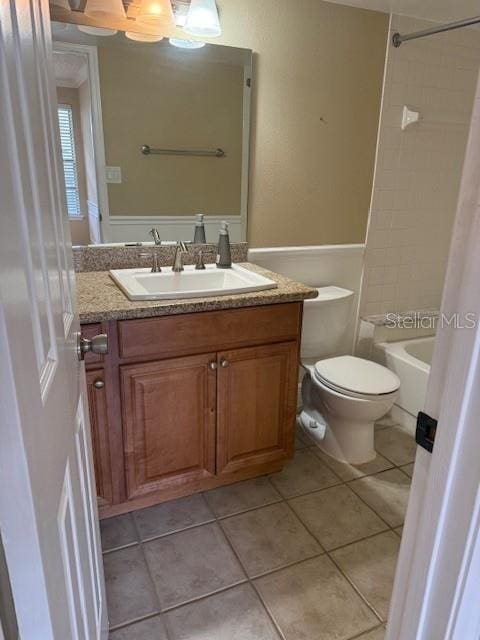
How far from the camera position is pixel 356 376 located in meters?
2.16

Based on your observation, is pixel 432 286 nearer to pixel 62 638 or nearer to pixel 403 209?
pixel 403 209

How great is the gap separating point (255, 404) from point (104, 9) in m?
1.62

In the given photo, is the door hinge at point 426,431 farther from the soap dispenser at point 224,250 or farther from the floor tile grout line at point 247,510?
the soap dispenser at point 224,250

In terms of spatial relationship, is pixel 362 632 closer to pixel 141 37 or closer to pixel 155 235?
pixel 155 235

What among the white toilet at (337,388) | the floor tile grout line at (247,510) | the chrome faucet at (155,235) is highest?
the chrome faucet at (155,235)

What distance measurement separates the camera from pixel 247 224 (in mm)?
2271

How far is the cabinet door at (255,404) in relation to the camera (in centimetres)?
181

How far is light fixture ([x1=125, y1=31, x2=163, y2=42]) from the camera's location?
1.83 meters

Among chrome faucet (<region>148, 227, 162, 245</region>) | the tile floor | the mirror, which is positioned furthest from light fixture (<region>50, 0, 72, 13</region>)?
the tile floor

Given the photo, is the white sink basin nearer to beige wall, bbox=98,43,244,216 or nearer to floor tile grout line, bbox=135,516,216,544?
beige wall, bbox=98,43,244,216

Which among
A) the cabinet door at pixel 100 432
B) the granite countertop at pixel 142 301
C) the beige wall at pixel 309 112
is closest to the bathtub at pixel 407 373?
the beige wall at pixel 309 112

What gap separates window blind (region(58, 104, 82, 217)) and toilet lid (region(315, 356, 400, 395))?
51.8 inches

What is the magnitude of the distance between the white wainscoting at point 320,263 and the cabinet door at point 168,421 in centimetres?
83

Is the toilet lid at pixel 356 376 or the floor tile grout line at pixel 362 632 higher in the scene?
the toilet lid at pixel 356 376
